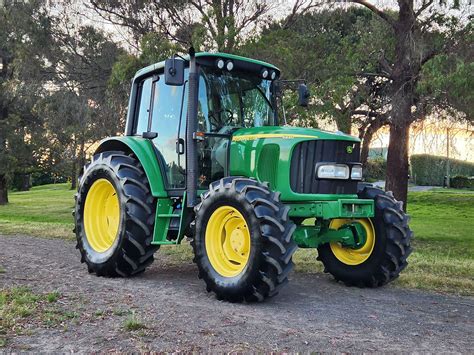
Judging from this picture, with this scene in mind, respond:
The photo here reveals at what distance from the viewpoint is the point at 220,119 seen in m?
6.66

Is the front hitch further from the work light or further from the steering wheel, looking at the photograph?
the work light

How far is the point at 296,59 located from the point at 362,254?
6.48m

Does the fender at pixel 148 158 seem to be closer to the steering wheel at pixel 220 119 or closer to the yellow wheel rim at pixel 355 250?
the steering wheel at pixel 220 119

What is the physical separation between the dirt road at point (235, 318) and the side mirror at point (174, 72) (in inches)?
88.1

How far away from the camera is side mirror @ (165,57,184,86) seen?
5980mm

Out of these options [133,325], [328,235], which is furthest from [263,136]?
[133,325]

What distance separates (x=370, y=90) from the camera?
13062mm

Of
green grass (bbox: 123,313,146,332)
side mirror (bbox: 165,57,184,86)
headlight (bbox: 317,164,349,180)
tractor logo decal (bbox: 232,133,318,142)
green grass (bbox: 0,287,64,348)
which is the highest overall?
side mirror (bbox: 165,57,184,86)

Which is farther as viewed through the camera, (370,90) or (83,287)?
(370,90)

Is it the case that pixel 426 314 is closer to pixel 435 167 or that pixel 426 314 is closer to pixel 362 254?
pixel 362 254

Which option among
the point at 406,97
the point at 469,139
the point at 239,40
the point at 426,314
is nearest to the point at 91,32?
the point at 239,40

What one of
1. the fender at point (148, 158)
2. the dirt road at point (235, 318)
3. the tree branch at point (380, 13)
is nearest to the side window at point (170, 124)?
the fender at point (148, 158)

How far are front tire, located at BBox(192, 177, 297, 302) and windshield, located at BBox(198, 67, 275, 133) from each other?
1123 millimetres

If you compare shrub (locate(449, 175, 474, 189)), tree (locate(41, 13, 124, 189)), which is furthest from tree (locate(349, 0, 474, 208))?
shrub (locate(449, 175, 474, 189))
